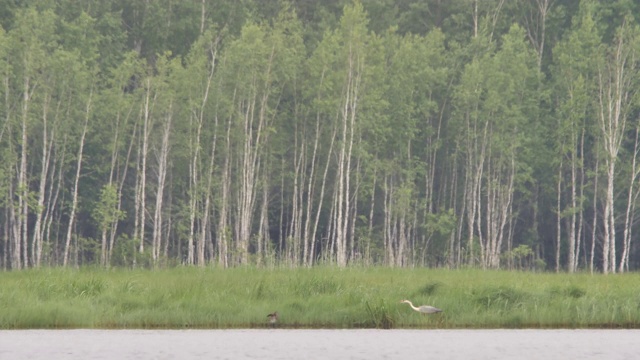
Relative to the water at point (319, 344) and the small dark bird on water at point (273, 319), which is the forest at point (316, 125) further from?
the water at point (319, 344)

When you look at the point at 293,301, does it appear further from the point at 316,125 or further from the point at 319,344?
the point at 316,125

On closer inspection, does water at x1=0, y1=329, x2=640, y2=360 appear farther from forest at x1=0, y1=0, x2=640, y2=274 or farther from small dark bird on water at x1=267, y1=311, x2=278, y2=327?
forest at x1=0, y1=0, x2=640, y2=274

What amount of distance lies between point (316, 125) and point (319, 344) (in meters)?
41.2

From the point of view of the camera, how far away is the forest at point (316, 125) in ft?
156

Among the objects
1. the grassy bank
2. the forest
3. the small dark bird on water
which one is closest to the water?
the small dark bird on water

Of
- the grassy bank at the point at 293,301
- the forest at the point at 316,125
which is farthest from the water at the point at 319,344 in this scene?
the forest at the point at 316,125

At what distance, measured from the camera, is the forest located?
47.7 metres

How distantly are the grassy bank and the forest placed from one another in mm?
24416

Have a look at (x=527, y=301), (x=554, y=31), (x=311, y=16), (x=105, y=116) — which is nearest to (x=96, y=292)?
(x=527, y=301)

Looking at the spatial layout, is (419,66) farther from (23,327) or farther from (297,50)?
(23,327)

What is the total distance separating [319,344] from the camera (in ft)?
44.5

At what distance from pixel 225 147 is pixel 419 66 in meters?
10.6

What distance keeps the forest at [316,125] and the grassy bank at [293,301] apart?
24416 millimetres

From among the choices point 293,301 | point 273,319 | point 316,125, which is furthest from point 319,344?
point 316,125
